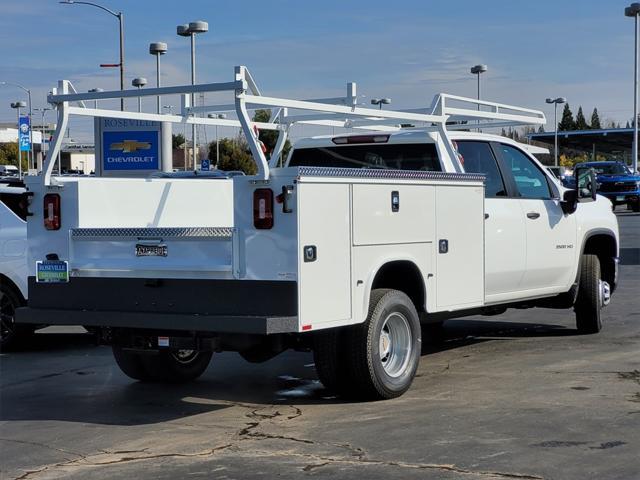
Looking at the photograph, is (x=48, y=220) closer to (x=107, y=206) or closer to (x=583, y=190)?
(x=107, y=206)

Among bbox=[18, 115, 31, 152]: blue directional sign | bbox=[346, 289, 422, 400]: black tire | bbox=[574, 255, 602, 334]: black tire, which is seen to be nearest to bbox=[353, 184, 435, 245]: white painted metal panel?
bbox=[346, 289, 422, 400]: black tire

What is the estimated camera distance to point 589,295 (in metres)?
11.1

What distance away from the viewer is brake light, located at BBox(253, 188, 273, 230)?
687 cm

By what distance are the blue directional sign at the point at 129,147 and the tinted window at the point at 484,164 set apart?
8.03 metres

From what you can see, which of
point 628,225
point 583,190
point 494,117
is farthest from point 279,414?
point 628,225

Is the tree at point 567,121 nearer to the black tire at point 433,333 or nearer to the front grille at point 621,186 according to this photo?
the front grille at point 621,186

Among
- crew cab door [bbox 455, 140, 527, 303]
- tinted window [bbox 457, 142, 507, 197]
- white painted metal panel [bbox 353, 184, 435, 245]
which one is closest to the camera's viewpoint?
white painted metal panel [bbox 353, 184, 435, 245]

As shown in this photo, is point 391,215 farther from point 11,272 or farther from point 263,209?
point 11,272

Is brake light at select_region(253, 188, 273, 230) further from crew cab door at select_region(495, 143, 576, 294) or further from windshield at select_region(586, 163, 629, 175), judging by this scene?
windshield at select_region(586, 163, 629, 175)

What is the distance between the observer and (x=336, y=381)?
764 centimetres

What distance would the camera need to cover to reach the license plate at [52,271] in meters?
7.73

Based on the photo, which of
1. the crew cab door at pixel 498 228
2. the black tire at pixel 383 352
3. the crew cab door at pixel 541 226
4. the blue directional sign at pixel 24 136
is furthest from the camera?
the blue directional sign at pixel 24 136

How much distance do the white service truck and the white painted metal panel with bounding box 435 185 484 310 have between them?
2cm

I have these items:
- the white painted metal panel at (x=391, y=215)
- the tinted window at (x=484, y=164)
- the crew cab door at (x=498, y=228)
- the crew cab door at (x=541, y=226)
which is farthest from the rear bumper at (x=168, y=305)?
the crew cab door at (x=541, y=226)
